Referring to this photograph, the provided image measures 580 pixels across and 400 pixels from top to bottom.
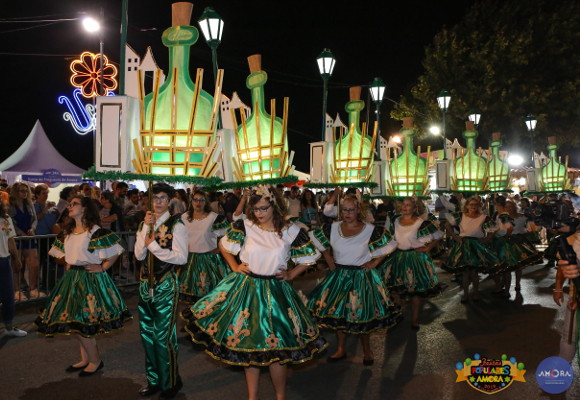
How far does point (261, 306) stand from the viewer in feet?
16.1

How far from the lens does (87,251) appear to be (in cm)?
595

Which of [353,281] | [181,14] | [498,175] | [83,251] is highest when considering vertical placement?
[181,14]

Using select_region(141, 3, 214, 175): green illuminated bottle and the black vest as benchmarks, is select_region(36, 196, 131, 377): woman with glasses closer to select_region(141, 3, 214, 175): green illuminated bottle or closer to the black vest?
Result: the black vest

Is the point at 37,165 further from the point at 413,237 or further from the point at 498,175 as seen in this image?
the point at 498,175

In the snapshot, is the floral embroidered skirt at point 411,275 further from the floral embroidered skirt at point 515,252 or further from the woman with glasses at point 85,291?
the woman with glasses at point 85,291

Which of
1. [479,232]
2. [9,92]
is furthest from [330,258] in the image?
[9,92]

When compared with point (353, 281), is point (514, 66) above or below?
above

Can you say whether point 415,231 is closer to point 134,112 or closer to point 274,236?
point 274,236

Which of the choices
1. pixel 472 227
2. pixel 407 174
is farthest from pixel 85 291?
pixel 472 227

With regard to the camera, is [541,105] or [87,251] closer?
[87,251]

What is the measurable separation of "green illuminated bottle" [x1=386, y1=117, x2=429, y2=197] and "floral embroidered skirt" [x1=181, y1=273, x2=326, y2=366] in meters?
5.24

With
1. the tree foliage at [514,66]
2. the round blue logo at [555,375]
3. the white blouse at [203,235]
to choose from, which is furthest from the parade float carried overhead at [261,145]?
the tree foliage at [514,66]

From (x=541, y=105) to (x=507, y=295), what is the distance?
20.0m

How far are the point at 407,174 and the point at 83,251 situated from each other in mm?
5966
